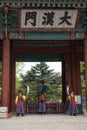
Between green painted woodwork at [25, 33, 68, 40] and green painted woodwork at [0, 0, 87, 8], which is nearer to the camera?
green painted woodwork at [0, 0, 87, 8]

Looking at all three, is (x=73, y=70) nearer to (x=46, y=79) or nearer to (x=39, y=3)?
(x=39, y=3)

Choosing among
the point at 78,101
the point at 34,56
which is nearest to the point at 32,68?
the point at 34,56

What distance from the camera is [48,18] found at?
12.1 meters

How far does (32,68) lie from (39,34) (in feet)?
69.1

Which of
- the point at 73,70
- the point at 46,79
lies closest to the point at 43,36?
the point at 73,70

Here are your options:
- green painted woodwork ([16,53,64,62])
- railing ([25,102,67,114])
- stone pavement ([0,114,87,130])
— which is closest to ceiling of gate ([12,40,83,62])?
green painted woodwork ([16,53,64,62])

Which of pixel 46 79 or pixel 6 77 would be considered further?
pixel 46 79

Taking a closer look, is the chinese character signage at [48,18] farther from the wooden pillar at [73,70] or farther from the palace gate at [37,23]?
the wooden pillar at [73,70]

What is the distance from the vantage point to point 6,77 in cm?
1218

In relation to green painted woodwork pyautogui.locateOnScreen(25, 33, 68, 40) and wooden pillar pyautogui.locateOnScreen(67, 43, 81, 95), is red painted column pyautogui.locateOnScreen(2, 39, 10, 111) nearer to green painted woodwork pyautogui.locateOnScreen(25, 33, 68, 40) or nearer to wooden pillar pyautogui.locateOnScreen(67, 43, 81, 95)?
green painted woodwork pyautogui.locateOnScreen(25, 33, 68, 40)

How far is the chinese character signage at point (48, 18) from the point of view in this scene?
11977 millimetres

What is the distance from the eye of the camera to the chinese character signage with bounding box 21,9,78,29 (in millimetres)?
11977

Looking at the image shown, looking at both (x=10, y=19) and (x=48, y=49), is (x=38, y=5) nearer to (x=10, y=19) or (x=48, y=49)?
(x=10, y=19)

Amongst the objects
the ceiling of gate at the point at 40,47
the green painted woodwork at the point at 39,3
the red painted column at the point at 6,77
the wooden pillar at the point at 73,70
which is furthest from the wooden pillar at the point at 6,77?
the wooden pillar at the point at 73,70
